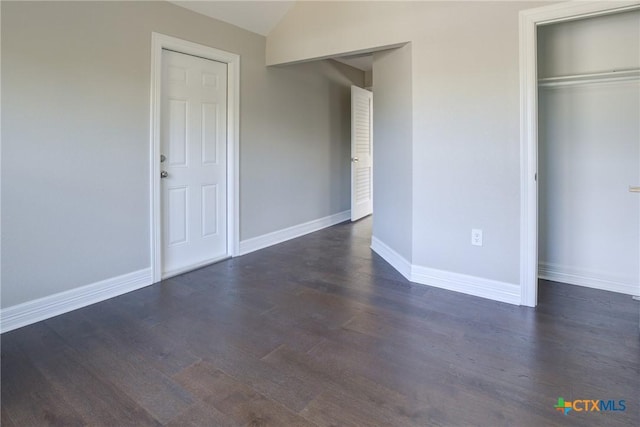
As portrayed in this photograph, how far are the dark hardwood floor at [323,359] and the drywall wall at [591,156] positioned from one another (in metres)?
0.26

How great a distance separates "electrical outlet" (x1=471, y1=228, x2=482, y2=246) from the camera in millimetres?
2771

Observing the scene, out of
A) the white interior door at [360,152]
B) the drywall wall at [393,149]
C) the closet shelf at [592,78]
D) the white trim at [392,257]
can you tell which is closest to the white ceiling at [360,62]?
the white interior door at [360,152]

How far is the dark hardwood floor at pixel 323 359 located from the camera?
1.56 m

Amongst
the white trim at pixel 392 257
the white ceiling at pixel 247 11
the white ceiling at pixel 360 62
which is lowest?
the white trim at pixel 392 257

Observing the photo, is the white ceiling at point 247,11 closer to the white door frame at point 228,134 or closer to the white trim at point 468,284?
the white door frame at point 228,134

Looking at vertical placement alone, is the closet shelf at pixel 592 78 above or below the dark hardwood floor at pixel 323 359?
above

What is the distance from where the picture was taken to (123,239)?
288cm

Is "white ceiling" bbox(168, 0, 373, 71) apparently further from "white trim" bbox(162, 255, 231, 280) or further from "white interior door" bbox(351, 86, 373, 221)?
"white trim" bbox(162, 255, 231, 280)

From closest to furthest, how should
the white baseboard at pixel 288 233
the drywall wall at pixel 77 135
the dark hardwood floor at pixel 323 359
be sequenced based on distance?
the dark hardwood floor at pixel 323 359 < the drywall wall at pixel 77 135 < the white baseboard at pixel 288 233

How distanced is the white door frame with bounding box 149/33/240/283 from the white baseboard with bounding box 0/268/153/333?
0.19 meters

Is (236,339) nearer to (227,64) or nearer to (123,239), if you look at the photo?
(123,239)

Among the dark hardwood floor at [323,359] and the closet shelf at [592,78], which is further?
the closet shelf at [592,78]

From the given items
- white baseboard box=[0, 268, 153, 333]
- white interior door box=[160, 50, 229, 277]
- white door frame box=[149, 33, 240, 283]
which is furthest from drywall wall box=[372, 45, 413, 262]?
white baseboard box=[0, 268, 153, 333]

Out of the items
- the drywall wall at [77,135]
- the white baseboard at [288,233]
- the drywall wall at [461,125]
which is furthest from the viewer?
the white baseboard at [288,233]
